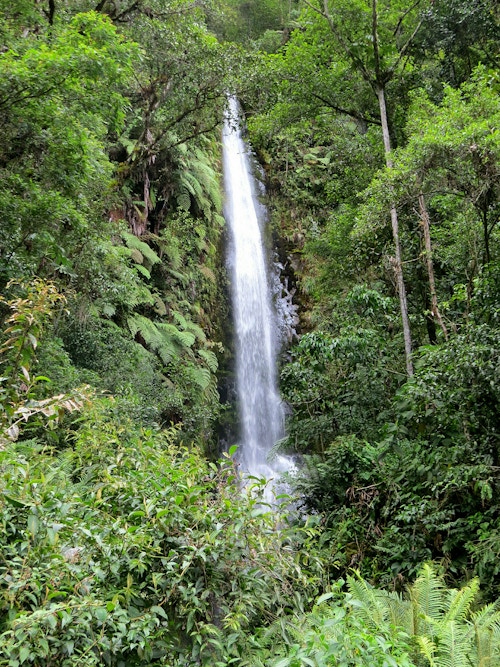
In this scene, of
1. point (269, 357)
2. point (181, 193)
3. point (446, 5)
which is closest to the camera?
point (446, 5)

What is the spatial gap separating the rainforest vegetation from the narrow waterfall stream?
66 cm

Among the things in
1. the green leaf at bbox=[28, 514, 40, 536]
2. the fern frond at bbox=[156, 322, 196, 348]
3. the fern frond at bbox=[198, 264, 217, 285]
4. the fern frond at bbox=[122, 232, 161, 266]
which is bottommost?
the green leaf at bbox=[28, 514, 40, 536]

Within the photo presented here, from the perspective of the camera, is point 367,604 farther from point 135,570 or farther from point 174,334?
point 174,334

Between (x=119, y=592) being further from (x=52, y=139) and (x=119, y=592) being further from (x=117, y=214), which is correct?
(x=117, y=214)

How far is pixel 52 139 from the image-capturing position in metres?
6.07

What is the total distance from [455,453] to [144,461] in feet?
13.2

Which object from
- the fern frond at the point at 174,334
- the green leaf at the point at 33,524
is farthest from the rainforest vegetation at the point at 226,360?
the fern frond at the point at 174,334

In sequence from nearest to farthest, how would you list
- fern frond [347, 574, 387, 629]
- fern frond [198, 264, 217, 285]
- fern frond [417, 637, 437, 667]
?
fern frond [417, 637, 437, 667] < fern frond [347, 574, 387, 629] < fern frond [198, 264, 217, 285]

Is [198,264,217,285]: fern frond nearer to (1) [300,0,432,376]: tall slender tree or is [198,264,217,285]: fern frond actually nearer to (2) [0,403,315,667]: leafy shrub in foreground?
(1) [300,0,432,376]: tall slender tree

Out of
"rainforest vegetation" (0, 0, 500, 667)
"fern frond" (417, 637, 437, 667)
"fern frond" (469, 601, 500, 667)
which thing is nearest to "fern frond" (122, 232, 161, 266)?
"rainforest vegetation" (0, 0, 500, 667)

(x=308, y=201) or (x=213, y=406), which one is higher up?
(x=308, y=201)

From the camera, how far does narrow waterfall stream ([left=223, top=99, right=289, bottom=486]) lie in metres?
13.6

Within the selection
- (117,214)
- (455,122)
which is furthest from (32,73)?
(117,214)

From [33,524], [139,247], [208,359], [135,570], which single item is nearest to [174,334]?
[208,359]
